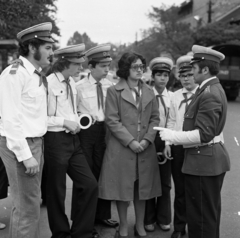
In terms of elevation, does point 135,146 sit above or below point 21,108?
below

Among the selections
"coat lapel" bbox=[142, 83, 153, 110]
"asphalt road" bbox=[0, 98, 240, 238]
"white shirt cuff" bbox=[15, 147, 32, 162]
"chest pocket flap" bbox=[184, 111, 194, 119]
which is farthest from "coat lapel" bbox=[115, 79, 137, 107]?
"asphalt road" bbox=[0, 98, 240, 238]

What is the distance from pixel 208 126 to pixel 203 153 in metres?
0.32

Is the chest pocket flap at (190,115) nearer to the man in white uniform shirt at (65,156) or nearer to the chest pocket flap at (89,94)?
the man in white uniform shirt at (65,156)

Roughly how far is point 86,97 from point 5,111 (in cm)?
141

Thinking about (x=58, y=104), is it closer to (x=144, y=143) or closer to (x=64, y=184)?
(x=64, y=184)

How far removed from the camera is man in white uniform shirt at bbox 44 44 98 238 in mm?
3494

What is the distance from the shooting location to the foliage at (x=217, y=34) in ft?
98.1

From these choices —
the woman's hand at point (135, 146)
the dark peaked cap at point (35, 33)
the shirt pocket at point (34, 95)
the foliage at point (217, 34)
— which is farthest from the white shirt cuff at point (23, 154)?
the foliage at point (217, 34)

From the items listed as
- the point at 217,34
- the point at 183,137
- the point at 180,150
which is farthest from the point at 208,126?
the point at 217,34

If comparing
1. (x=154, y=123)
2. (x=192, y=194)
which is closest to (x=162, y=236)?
(x=192, y=194)

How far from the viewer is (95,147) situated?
4.05 meters

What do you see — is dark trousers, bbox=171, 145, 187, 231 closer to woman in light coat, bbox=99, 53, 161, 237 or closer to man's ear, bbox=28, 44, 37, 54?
woman in light coat, bbox=99, 53, 161, 237

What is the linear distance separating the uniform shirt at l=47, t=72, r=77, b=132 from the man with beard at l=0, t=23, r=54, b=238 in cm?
39

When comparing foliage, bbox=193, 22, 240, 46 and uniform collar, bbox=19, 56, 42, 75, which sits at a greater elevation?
Result: foliage, bbox=193, 22, 240, 46
